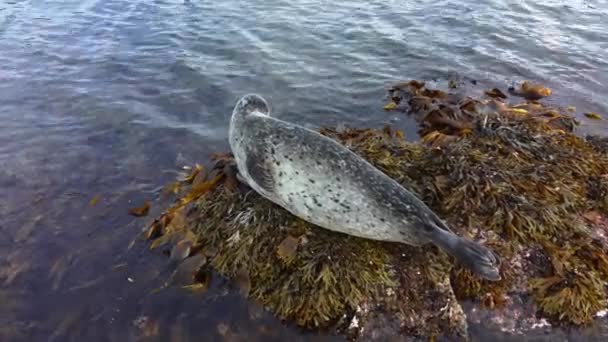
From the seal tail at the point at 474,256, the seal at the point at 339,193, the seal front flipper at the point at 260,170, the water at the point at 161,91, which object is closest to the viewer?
the seal tail at the point at 474,256

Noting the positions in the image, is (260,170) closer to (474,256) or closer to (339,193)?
(339,193)

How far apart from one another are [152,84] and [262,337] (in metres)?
4.65

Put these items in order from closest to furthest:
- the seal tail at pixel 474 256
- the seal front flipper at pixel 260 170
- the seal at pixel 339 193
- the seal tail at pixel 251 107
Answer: the seal tail at pixel 474 256 → the seal at pixel 339 193 → the seal front flipper at pixel 260 170 → the seal tail at pixel 251 107

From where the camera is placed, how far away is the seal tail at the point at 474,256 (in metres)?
2.85

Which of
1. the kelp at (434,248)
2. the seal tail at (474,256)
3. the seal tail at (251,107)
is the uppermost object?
the seal tail at (251,107)

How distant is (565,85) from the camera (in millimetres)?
6520

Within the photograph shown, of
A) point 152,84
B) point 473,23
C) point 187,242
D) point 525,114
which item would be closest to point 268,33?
point 152,84

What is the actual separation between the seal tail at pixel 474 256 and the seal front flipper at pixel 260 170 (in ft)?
4.56

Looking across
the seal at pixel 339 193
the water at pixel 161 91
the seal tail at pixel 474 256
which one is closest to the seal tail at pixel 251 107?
the seal at pixel 339 193

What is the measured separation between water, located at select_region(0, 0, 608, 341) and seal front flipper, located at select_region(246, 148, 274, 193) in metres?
0.84

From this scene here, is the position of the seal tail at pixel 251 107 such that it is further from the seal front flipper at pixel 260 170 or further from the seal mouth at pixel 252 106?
the seal front flipper at pixel 260 170

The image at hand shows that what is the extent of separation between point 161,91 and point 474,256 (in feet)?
16.3

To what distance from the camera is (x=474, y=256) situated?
2900 millimetres

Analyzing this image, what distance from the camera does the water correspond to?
341cm
